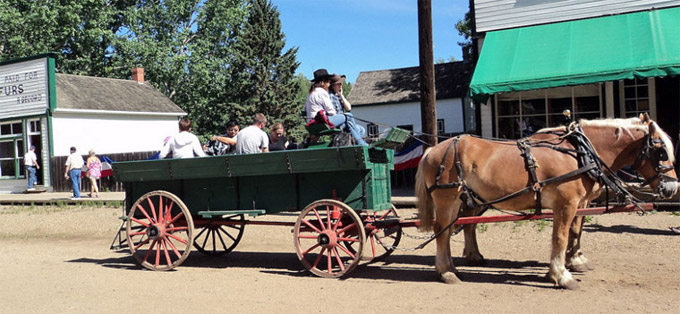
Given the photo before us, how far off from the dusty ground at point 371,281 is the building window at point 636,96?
143 inches

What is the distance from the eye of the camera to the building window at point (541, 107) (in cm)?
1368

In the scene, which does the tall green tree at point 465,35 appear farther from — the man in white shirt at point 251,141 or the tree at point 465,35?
the man in white shirt at point 251,141

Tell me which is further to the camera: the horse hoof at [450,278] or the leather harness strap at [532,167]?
the horse hoof at [450,278]

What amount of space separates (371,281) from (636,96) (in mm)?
9516

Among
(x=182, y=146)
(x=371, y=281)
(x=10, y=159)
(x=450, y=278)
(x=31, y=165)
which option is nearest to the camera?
(x=450, y=278)

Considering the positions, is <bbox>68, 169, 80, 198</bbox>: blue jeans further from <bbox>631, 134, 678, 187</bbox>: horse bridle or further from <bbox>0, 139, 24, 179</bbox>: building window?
<bbox>631, 134, 678, 187</bbox>: horse bridle

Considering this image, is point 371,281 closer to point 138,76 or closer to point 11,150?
point 11,150

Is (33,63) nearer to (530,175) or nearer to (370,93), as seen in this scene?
(370,93)

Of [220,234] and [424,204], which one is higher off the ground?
[424,204]

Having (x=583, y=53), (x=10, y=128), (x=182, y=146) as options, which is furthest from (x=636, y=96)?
(x=10, y=128)

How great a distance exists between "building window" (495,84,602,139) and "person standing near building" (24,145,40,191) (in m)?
17.5

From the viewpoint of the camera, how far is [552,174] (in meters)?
6.22

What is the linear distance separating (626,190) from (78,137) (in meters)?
22.9

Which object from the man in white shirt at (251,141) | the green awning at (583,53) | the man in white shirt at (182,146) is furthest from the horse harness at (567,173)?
the green awning at (583,53)
